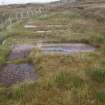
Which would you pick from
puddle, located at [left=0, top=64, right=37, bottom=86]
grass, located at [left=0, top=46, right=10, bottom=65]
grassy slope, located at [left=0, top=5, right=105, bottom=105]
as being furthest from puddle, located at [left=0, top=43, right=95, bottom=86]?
grassy slope, located at [left=0, top=5, right=105, bottom=105]

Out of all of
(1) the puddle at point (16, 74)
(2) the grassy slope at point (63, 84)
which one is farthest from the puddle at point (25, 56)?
(2) the grassy slope at point (63, 84)

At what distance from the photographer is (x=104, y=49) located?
65.6ft

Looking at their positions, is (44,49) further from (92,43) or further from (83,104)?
(83,104)

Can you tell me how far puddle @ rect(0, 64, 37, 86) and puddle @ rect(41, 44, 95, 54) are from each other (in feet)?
11.6

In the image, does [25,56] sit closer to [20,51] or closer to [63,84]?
[20,51]

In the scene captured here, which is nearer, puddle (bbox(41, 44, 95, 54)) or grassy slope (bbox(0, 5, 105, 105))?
grassy slope (bbox(0, 5, 105, 105))

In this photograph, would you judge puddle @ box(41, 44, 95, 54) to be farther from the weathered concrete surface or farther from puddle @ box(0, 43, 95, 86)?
the weathered concrete surface

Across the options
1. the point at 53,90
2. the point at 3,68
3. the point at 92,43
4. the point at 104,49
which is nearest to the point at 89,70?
the point at 53,90

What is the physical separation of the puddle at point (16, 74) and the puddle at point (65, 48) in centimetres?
355

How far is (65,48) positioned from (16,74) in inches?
264

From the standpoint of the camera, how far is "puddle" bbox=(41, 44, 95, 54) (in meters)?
19.6

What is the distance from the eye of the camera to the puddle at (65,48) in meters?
19.6

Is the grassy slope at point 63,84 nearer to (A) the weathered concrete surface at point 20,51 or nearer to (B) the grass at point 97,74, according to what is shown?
(B) the grass at point 97,74

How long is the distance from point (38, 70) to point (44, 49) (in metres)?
5.22
